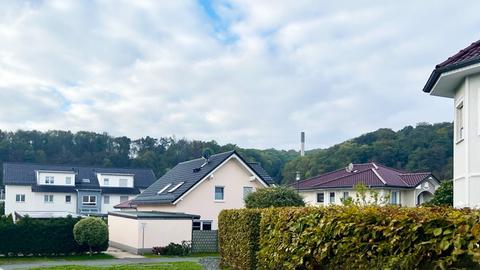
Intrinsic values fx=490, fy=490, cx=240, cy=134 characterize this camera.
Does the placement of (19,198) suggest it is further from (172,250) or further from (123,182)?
(172,250)

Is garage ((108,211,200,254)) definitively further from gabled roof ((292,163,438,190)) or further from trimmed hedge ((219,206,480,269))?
trimmed hedge ((219,206,480,269))

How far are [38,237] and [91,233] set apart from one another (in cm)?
251

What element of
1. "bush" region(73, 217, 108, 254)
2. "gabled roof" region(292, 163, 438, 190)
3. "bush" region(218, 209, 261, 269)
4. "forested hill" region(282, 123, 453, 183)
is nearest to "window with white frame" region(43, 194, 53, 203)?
"forested hill" region(282, 123, 453, 183)

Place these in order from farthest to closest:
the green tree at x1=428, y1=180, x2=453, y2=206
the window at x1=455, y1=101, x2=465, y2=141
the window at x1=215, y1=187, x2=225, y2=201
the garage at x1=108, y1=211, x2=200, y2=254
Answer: the window at x1=215, y1=187, x2=225, y2=201, the garage at x1=108, y1=211, x2=200, y2=254, the green tree at x1=428, y1=180, x2=453, y2=206, the window at x1=455, y1=101, x2=465, y2=141

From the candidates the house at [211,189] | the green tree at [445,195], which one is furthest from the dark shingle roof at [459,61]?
the house at [211,189]

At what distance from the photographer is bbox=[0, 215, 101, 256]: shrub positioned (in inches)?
880

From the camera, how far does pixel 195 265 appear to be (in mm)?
18188

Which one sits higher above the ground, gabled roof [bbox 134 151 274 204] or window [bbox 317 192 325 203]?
gabled roof [bbox 134 151 274 204]

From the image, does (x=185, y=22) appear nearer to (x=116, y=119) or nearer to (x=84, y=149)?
(x=116, y=119)

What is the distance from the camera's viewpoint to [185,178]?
31.9 meters

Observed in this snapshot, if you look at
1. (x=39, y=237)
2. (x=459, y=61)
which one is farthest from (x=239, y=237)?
(x=39, y=237)

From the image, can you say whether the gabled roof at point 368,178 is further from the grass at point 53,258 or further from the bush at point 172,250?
the grass at point 53,258

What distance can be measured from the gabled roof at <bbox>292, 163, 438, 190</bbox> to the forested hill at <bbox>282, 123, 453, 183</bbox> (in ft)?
8.14

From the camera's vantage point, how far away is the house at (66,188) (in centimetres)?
5125
